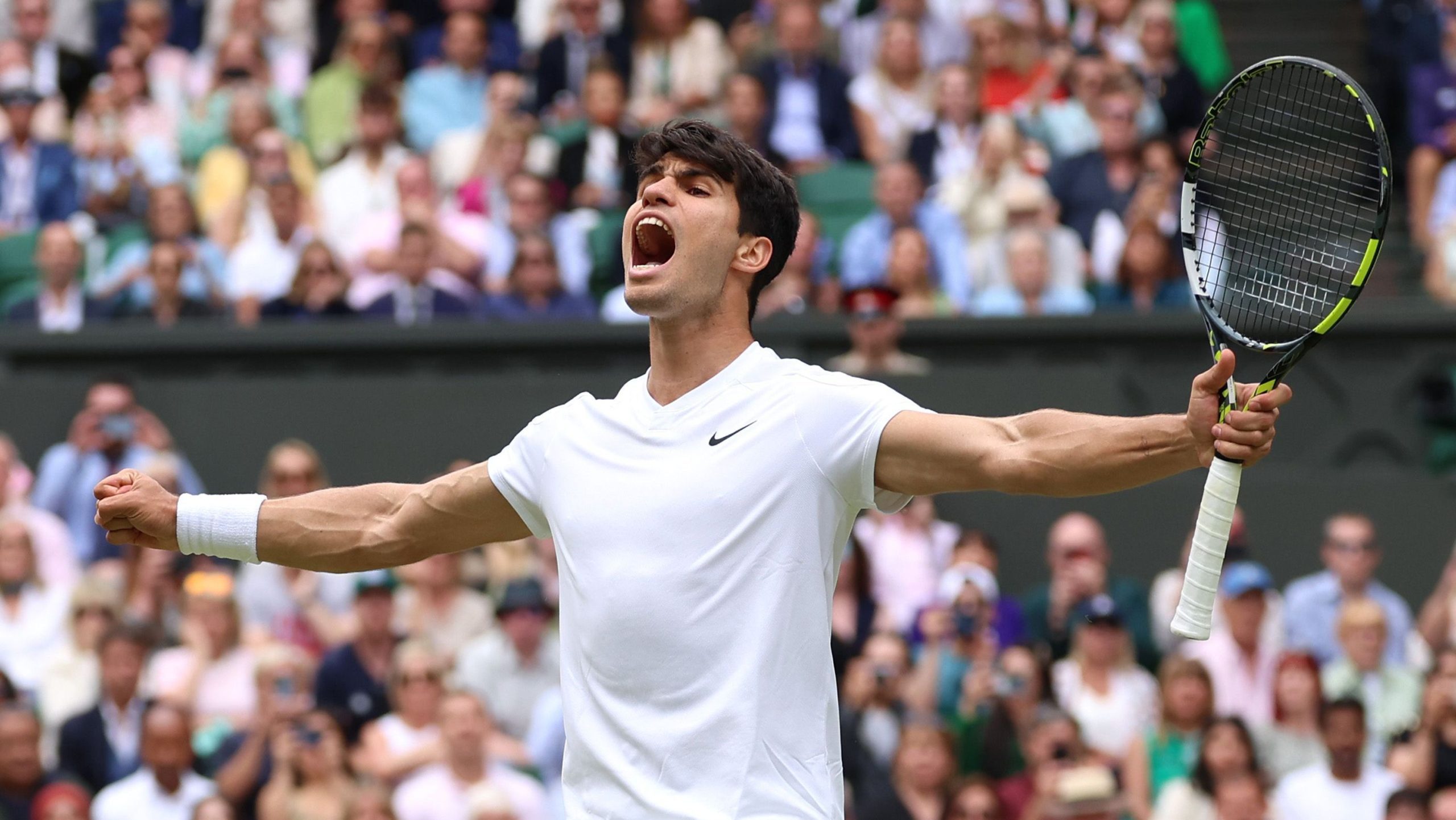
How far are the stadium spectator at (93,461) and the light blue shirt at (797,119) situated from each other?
355 centimetres

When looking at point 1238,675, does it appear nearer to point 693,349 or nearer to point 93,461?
point 93,461

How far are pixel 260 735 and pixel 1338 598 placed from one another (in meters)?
4.50

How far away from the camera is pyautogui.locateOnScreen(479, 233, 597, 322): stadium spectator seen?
11.1m

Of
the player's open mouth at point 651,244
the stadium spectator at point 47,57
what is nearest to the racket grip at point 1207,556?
the player's open mouth at point 651,244

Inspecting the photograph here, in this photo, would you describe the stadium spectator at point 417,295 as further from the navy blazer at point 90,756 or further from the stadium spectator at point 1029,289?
the navy blazer at point 90,756

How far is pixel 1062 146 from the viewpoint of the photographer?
38.5 feet

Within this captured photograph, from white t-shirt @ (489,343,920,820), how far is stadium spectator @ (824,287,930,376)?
6377mm

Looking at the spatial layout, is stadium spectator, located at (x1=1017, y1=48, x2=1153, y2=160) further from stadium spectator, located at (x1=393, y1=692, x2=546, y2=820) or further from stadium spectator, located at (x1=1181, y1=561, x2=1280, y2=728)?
stadium spectator, located at (x1=393, y1=692, x2=546, y2=820)

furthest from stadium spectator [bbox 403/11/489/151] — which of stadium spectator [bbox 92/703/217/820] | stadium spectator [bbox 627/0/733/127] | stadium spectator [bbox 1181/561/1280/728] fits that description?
stadium spectator [bbox 1181/561/1280/728]

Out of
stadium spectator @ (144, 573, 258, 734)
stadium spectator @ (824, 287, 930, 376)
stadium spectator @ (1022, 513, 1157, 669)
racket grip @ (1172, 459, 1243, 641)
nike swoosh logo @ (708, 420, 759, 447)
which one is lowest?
stadium spectator @ (144, 573, 258, 734)

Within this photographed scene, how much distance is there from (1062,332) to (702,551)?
700 cm

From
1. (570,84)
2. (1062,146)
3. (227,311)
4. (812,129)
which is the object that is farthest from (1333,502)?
(227,311)

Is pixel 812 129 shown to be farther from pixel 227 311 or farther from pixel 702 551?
pixel 702 551

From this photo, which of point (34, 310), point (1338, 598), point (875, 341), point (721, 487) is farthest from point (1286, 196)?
point (34, 310)
